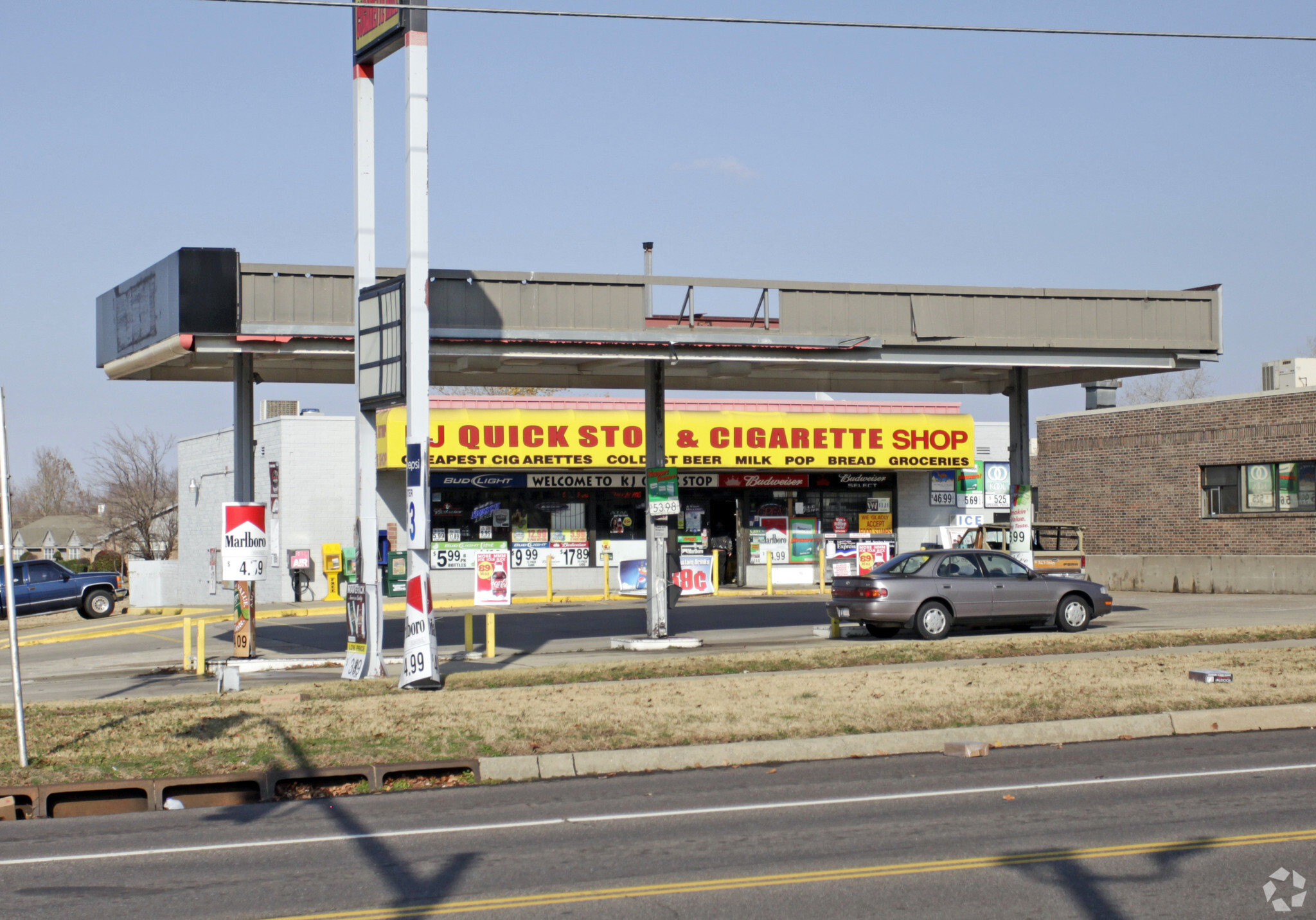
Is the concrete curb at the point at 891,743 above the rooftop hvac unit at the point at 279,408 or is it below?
below

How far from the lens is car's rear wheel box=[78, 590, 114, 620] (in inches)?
1350

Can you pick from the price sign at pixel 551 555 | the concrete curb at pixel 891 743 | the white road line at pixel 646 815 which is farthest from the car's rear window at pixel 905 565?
the price sign at pixel 551 555

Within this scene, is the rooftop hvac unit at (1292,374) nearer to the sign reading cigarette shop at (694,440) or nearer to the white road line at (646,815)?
the sign reading cigarette shop at (694,440)

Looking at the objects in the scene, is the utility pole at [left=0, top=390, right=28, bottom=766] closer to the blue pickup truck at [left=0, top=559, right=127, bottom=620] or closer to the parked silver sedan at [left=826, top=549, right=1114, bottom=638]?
the parked silver sedan at [left=826, top=549, right=1114, bottom=638]

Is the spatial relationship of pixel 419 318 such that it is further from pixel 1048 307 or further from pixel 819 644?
pixel 1048 307

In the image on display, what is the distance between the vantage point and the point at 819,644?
1978cm

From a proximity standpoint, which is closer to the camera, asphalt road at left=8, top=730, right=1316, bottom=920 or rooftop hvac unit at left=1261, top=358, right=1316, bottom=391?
asphalt road at left=8, top=730, right=1316, bottom=920

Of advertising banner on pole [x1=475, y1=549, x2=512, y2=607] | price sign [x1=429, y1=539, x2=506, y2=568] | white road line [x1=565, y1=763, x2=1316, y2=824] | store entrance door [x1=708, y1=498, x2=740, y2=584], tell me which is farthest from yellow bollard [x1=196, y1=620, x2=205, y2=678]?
store entrance door [x1=708, y1=498, x2=740, y2=584]

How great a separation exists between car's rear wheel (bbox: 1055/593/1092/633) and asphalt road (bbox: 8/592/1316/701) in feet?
1.37

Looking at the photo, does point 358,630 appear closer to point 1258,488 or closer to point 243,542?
point 243,542

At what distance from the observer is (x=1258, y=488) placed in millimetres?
31922

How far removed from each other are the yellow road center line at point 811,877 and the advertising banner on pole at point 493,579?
15.0 metres

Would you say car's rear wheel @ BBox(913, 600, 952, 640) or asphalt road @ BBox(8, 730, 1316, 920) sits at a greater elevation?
car's rear wheel @ BBox(913, 600, 952, 640)

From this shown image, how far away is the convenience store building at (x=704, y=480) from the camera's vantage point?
3347 cm
